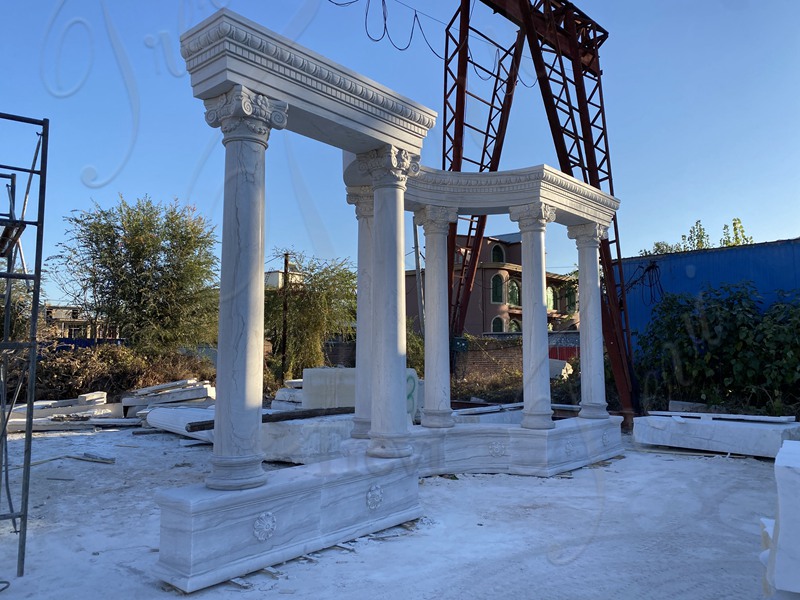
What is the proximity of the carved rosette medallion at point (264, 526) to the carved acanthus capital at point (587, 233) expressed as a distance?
7.83 meters

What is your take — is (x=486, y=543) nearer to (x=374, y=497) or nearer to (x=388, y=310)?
(x=374, y=497)

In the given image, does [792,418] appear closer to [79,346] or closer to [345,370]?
[345,370]

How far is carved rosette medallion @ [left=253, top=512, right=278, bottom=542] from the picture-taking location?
502 centimetres

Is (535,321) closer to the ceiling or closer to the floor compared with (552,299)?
closer to the floor

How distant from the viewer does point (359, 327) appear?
7.91m

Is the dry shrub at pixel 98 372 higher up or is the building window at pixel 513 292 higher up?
the building window at pixel 513 292

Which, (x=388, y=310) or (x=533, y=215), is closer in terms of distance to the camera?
(x=388, y=310)

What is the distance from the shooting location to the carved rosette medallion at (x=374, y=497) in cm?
614

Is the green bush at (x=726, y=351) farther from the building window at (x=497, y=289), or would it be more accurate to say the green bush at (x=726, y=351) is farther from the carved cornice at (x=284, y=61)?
the building window at (x=497, y=289)

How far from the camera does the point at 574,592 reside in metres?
4.60

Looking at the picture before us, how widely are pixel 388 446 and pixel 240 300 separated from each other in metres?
2.48

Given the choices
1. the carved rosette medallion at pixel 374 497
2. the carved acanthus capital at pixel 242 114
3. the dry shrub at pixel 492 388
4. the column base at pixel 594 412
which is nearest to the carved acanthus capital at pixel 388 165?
the carved acanthus capital at pixel 242 114

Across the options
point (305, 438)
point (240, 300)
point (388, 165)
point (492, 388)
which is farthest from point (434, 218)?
point (492, 388)

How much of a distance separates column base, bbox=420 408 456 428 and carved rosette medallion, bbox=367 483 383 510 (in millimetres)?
3059
